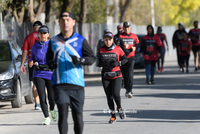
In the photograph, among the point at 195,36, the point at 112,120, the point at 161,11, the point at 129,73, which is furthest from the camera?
the point at 161,11

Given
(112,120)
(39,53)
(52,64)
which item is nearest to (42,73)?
(39,53)

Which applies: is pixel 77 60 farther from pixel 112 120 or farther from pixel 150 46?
pixel 150 46

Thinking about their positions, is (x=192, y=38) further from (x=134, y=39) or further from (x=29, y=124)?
(x=29, y=124)

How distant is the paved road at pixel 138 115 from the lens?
27.1ft

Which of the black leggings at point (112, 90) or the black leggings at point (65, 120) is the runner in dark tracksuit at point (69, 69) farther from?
the black leggings at point (112, 90)

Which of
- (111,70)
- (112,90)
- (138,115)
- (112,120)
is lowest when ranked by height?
(138,115)

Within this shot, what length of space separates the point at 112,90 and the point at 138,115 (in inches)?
36.8

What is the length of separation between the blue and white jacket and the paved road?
199 centimetres

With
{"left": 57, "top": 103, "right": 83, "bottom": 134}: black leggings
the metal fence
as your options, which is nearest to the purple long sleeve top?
{"left": 57, "top": 103, "right": 83, "bottom": 134}: black leggings

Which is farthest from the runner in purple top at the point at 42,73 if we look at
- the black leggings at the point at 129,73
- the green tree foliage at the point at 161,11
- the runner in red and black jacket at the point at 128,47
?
the green tree foliage at the point at 161,11

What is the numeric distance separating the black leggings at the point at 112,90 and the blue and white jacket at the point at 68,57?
2.85m

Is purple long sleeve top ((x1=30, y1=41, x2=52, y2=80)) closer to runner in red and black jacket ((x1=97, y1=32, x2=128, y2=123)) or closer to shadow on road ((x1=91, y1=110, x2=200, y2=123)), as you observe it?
runner in red and black jacket ((x1=97, y1=32, x2=128, y2=123))

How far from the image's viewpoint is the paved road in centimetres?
827

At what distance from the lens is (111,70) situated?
9.34 m
